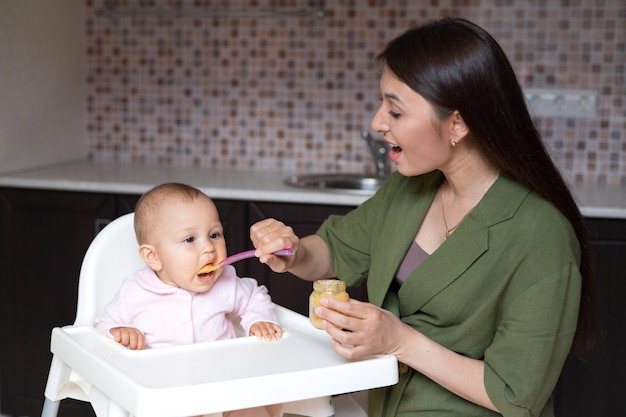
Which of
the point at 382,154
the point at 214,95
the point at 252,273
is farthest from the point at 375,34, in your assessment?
the point at 252,273

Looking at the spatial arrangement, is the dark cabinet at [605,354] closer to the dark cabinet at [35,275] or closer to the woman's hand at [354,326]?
the woman's hand at [354,326]

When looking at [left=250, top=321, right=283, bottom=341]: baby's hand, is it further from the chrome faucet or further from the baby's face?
the chrome faucet

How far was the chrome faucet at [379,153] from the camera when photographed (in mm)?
3320

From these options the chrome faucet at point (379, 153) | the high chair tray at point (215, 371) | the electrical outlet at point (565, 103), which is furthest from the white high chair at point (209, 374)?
Result: the electrical outlet at point (565, 103)

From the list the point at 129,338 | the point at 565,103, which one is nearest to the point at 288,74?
the point at 565,103

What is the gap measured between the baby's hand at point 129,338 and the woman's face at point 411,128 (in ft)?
1.93

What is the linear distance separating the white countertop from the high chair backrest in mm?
1001

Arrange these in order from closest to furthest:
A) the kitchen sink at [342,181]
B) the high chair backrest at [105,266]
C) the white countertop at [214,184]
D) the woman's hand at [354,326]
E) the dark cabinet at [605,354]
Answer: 1. the woman's hand at [354,326]
2. the high chair backrest at [105,266]
3. the dark cabinet at [605,354]
4. the white countertop at [214,184]
5. the kitchen sink at [342,181]

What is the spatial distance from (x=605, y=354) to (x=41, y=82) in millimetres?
2180

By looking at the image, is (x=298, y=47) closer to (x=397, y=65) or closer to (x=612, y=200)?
(x=612, y=200)

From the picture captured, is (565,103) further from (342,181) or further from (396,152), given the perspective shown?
(396,152)

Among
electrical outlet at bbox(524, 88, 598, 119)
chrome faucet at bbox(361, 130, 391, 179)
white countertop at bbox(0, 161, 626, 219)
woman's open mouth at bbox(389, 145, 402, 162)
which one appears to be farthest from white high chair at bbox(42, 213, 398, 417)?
electrical outlet at bbox(524, 88, 598, 119)

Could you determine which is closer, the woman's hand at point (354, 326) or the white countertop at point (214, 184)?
the woman's hand at point (354, 326)

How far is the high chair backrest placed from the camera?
1.91 m
